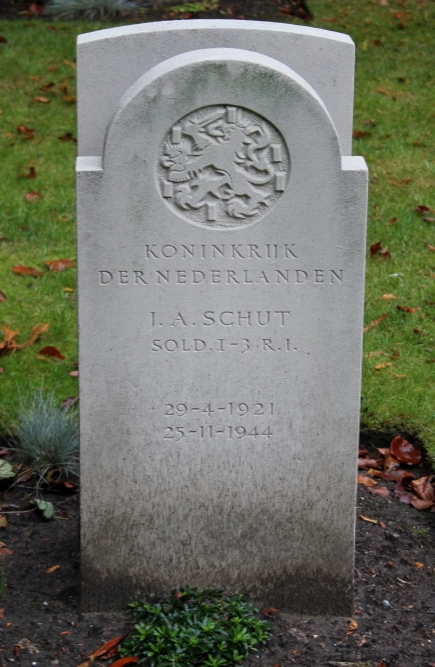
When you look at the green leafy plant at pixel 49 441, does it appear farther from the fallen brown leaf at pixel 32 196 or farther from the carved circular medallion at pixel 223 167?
the fallen brown leaf at pixel 32 196

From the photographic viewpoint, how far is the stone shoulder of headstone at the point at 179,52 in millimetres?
3561

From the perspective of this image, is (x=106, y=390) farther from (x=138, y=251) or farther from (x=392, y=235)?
(x=392, y=235)

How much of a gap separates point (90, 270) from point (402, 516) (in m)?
1.96

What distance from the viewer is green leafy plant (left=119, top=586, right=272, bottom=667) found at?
3.61 metres

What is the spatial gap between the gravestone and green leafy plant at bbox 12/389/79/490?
93cm

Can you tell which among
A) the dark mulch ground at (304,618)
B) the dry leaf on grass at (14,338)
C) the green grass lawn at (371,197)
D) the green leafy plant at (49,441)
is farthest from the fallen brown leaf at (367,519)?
the dry leaf on grass at (14,338)

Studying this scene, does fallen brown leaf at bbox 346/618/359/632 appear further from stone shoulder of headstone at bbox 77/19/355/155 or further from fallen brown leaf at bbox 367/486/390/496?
stone shoulder of headstone at bbox 77/19/355/155

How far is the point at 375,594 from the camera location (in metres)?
4.12

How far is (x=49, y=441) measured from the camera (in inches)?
187

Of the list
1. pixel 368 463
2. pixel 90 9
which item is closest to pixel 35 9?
pixel 90 9

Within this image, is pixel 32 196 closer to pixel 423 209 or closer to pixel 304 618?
pixel 423 209

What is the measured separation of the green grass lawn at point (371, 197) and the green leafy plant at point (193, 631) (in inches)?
59.6

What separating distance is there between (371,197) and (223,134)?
428 cm

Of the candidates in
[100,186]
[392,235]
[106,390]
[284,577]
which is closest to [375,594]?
[284,577]
